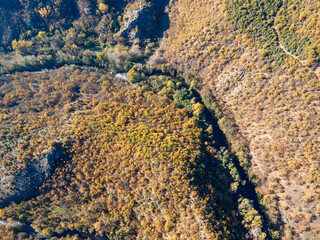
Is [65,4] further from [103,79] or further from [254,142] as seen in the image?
[254,142]

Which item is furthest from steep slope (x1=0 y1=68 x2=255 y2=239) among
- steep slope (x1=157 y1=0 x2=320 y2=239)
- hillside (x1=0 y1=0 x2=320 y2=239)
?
steep slope (x1=157 y1=0 x2=320 y2=239)

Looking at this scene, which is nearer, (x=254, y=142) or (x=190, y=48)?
(x=254, y=142)

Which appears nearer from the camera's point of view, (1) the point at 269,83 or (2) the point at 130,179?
(2) the point at 130,179

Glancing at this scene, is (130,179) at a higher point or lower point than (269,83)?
lower

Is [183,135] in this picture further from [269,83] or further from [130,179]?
[269,83]

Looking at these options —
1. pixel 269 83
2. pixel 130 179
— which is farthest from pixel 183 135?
pixel 269 83

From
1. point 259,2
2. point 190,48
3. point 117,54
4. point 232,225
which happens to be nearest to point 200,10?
point 190,48
